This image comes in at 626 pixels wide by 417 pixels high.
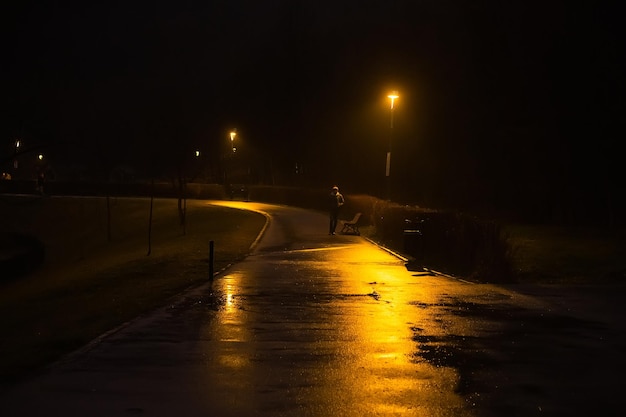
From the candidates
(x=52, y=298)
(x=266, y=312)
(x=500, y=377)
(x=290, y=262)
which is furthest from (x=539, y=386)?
(x=52, y=298)

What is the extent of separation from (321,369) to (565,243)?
26.7 metres

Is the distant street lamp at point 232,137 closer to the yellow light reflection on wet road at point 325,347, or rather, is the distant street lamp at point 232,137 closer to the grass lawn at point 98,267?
the grass lawn at point 98,267

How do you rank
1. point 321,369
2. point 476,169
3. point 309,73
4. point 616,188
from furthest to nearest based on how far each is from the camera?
point 309,73 < point 476,169 < point 616,188 < point 321,369

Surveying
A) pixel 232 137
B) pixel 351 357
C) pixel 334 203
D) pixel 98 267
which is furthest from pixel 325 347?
pixel 232 137

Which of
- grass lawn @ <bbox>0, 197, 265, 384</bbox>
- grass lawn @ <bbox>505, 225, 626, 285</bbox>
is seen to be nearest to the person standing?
grass lawn @ <bbox>0, 197, 265, 384</bbox>

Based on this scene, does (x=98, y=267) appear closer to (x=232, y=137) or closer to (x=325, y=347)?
(x=325, y=347)

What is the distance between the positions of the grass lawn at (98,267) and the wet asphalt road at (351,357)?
105 cm

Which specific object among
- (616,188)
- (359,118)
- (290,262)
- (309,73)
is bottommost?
(290,262)

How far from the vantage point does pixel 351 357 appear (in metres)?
10.5

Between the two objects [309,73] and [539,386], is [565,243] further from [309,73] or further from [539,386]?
[309,73]

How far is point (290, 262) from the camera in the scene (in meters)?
23.1

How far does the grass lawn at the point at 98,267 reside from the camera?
13367 mm

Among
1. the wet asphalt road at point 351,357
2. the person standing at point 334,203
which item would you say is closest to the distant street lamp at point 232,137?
the person standing at point 334,203

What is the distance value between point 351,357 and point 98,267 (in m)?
25.9
